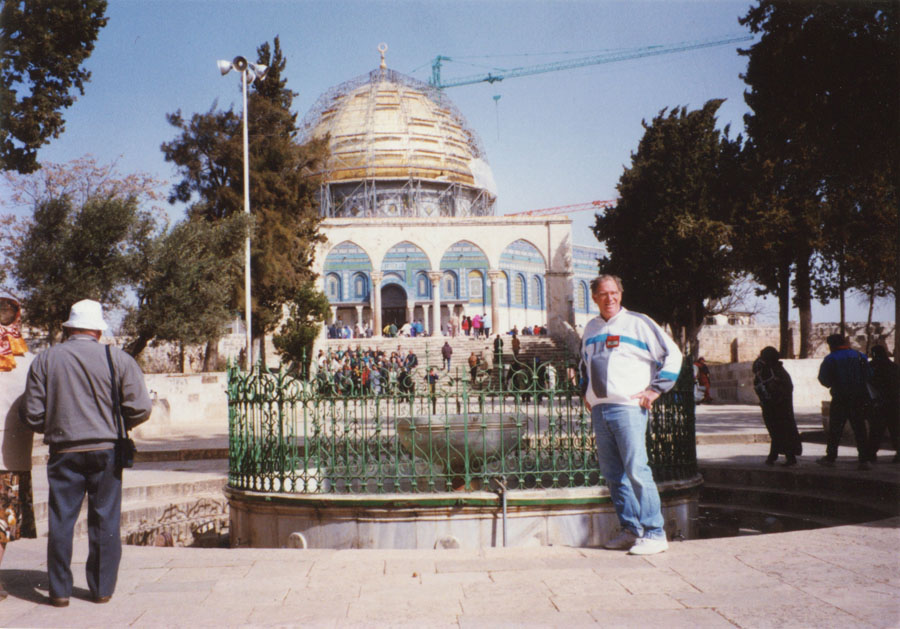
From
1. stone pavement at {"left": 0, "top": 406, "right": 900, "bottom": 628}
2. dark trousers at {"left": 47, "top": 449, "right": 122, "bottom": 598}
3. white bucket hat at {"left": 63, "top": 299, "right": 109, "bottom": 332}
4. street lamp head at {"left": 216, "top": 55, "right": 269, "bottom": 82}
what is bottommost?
stone pavement at {"left": 0, "top": 406, "right": 900, "bottom": 628}

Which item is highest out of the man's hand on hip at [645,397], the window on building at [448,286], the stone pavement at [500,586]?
the window on building at [448,286]

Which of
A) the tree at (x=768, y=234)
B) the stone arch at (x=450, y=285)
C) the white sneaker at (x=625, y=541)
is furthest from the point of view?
the stone arch at (x=450, y=285)

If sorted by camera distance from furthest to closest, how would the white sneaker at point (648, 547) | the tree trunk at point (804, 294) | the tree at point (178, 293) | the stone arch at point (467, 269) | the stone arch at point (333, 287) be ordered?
the stone arch at point (467, 269), the stone arch at point (333, 287), the tree trunk at point (804, 294), the tree at point (178, 293), the white sneaker at point (648, 547)

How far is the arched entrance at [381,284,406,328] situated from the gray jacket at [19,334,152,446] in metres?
41.1

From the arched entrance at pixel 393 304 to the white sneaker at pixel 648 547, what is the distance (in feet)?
133

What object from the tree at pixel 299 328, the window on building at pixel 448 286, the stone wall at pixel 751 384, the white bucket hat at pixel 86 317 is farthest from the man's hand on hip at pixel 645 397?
the window on building at pixel 448 286

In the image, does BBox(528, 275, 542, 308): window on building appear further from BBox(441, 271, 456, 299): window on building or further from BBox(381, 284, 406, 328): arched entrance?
BBox(381, 284, 406, 328): arched entrance

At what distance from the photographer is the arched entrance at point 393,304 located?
148 feet

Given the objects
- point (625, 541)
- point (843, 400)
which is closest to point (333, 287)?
point (843, 400)

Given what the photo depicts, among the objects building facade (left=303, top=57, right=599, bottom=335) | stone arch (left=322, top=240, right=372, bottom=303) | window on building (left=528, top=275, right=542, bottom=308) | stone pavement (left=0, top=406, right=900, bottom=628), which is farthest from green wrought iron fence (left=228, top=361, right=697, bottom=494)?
window on building (left=528, top=275, right=542, bottom=308)

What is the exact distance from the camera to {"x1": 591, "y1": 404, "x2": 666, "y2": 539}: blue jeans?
14.3ft

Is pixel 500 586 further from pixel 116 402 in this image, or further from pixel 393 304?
pixel 393 304

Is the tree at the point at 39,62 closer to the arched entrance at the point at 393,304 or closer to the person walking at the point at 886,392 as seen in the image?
the person walking at the point at 886,392

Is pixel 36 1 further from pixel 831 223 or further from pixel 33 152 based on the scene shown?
pixel 831 223
